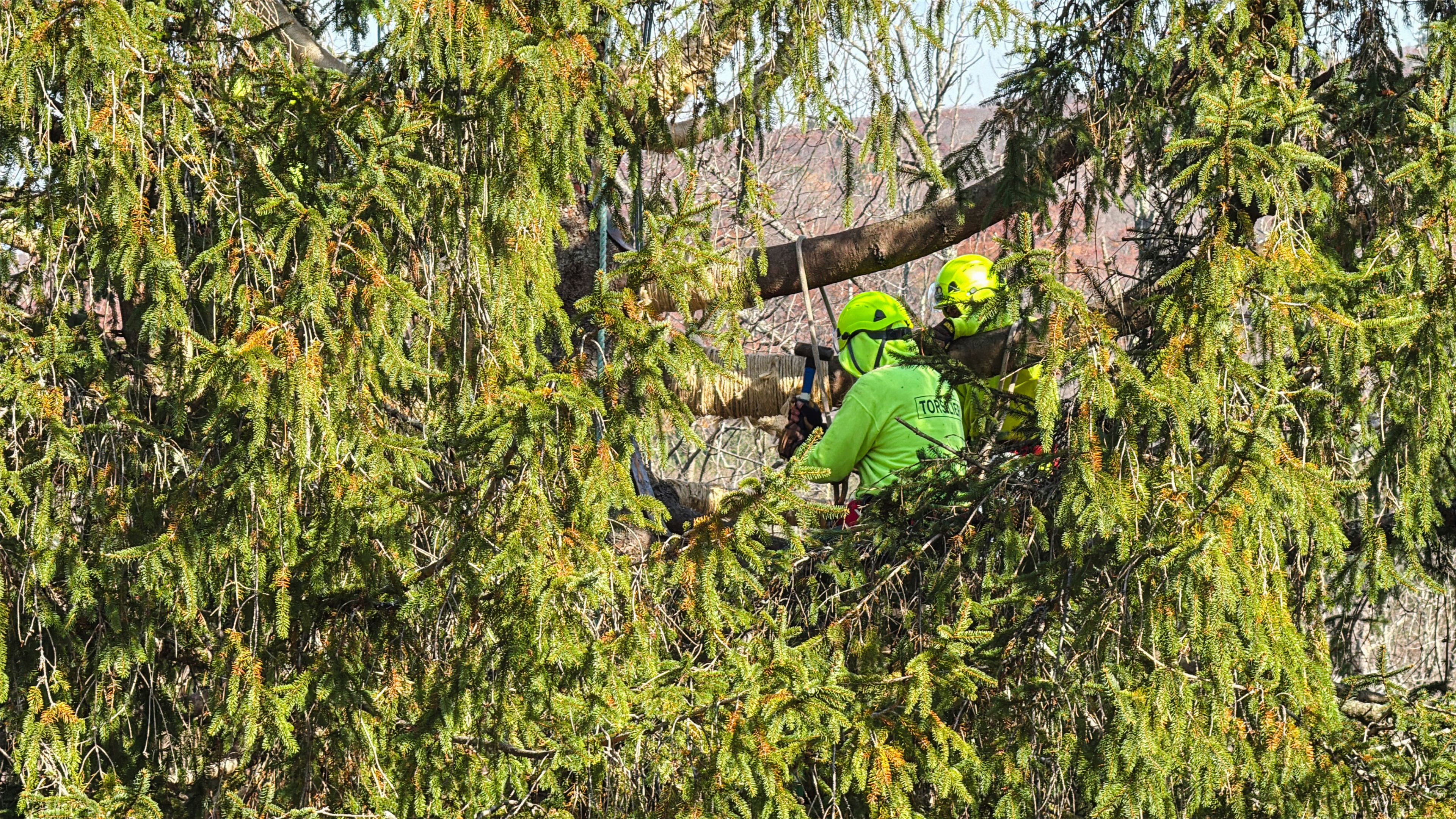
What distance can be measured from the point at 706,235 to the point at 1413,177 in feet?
7.01

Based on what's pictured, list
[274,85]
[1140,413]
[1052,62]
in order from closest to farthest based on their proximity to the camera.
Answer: [1140,413]
[274,85]
[1052,62]

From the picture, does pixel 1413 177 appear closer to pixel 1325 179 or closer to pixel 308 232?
pixel 1325 179

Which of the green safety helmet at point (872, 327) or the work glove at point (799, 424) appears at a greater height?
the green safety helmet at point (872, 327)

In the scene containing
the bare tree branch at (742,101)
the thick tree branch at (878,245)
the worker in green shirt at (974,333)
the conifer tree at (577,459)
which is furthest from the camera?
the thick tree branch at (878,245)

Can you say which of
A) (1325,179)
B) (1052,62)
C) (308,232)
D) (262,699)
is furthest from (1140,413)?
(262,699)

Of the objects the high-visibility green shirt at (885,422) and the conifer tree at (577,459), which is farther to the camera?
the high-visibility green shirt at (885,422)

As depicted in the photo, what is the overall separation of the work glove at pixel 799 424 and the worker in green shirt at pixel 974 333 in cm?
60

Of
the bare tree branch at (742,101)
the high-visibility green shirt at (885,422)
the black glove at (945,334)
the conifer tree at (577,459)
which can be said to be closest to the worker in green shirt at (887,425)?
the high-visibility green shirt at (885,422)

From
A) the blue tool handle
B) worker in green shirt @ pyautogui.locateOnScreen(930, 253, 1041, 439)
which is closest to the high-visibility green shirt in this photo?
worker in green shirt @ pyautogui.locateOnScreen(930, 253, 1041, 439)

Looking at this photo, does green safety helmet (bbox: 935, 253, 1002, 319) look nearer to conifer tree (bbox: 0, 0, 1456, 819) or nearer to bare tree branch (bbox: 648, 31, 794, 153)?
conifer tree (bbox: 0, 0, 1456, 819)

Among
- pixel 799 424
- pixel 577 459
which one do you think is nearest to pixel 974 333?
pixel 799 424

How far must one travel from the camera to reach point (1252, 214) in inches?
166

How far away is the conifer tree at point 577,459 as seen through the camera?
392 centimetres

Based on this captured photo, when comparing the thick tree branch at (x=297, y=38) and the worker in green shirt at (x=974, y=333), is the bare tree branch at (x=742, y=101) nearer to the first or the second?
the worker in green shirt at (x=974, y=333)
